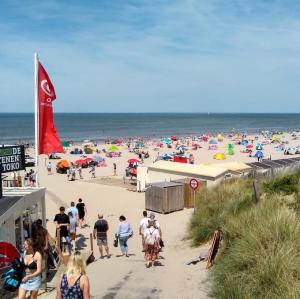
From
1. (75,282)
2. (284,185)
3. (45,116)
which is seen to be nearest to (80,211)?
(45,116)

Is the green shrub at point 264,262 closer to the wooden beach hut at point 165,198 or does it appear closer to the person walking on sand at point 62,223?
the person walking on sand at point 62,223

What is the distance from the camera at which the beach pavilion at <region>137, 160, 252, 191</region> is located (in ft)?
64.2

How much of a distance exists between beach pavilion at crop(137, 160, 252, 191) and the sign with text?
10252 millimetres

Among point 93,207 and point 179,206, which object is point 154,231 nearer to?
point 179,206

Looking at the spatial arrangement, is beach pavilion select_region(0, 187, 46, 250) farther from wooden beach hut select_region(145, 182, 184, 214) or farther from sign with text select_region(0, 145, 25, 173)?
wooden beach hut select_region(145, 182, 184, 214)

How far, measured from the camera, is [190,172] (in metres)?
20.4

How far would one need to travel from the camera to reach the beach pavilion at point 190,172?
19.6 meters

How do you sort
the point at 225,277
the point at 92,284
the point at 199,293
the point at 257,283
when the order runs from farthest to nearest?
the point at 92,284 < the point at 199,293 < the point at 225,277 < the point at 257,283

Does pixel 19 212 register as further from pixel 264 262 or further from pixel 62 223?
pixel 264 262

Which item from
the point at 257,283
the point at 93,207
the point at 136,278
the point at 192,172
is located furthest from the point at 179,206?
the point at 257,283

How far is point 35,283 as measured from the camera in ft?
21.1

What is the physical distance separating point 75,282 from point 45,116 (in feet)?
25.6

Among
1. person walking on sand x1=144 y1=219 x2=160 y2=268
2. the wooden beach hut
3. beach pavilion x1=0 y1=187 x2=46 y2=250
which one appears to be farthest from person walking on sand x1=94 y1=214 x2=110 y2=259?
the wooden beach hut

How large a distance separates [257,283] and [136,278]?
3.38m
